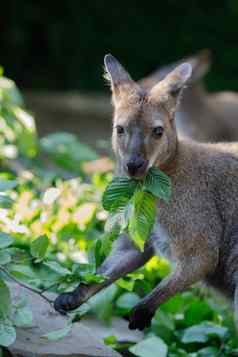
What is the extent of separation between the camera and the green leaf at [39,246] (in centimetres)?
458

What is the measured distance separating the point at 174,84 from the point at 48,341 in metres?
1.54

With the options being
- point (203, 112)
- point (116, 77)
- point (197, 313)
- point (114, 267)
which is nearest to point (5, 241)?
point (114, 267)

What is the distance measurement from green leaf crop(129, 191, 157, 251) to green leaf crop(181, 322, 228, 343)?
4.32ft

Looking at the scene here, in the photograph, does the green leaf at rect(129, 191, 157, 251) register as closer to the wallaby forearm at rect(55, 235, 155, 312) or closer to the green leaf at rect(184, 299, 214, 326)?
the wallaby forearm at rect(55, 235, 155, 312)

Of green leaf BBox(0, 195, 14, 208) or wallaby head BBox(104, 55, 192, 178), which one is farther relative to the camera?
wallaby head BBox(104, 55, 192, 178)

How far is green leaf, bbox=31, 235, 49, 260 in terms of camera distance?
4.58 metres

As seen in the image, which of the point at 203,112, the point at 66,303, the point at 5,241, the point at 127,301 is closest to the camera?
the point at 5,241

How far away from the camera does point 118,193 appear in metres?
4.37

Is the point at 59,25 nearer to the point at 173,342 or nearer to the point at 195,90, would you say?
the point at 195,90

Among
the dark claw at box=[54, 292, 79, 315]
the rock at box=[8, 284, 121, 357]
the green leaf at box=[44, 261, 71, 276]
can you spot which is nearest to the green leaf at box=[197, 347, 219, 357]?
the rock at box=[8, 284, 121, 357]

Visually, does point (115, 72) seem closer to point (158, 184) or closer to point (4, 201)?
point (158, 184)

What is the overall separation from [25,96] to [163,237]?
452 inches

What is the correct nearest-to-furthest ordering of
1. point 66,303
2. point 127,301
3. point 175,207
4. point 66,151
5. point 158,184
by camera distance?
point 158,184
point 66,303
point 175,207
point 127,301
point 66,151

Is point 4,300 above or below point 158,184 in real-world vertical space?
below
